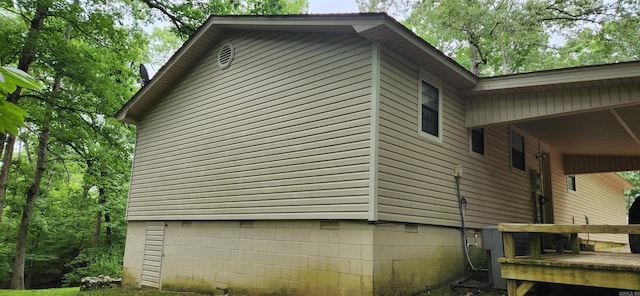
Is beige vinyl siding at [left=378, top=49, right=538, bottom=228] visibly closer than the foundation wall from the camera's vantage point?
No

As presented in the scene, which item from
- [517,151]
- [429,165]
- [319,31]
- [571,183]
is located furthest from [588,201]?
[319,31]

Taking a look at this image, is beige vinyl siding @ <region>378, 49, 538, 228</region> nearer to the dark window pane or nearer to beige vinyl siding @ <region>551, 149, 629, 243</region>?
the dark window pane

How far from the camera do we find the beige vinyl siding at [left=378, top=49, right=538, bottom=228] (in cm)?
Result: 691

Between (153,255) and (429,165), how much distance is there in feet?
24.1

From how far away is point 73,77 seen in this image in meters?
13.2

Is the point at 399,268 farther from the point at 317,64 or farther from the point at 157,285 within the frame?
the point at 157,285

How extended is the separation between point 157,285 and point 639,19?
20.4m

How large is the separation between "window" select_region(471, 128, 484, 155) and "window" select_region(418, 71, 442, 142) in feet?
5.05

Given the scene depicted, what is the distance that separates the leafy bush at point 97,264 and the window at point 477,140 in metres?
16.5

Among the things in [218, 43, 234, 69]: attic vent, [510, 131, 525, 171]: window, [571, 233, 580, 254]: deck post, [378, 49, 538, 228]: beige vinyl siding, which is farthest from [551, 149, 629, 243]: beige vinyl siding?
[218, 43, 234, 69]: attic vent

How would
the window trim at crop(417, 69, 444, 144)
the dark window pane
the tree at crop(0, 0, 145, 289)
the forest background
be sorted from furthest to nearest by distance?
the forest background < the tree at crop(0, 0, 145, 289) < the dark window pane < the window trim at crop(417, 69, 444, 144)

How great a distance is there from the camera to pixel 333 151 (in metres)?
7.15

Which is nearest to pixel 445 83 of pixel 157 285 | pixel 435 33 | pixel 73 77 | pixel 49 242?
pixel 157 285

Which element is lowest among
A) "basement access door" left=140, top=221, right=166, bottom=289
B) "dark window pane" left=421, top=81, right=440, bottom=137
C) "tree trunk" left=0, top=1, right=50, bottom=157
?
"basement access door" left=140, top=221, right=166, bottom=289
